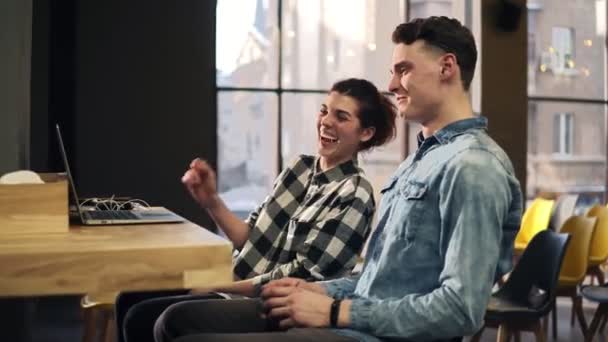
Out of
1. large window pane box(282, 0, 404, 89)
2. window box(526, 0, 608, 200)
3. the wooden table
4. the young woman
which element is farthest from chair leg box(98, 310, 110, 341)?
window box(526, 0, 608, 200)

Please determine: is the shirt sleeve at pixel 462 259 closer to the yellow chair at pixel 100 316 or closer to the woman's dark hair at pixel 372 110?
the woman's dark hair at pixel 372 110

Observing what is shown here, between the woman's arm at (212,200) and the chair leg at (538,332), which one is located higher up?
the woman's arm at (212,200)

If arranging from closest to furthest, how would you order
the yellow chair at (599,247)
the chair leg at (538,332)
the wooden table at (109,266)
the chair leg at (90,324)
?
the wooden table at (109,266) < the chair leg at (538,332) < the chair leg at (90,324) < the yellow chair at (599,247)

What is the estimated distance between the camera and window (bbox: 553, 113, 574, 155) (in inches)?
280

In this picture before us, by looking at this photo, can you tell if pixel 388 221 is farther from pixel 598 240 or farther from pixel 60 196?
pixel 598 240

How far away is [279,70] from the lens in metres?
6.13

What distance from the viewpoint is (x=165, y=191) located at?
218 inches

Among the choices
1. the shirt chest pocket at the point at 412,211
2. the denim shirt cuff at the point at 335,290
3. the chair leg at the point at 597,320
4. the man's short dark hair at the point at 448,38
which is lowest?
the chair leg at the point at 597,320

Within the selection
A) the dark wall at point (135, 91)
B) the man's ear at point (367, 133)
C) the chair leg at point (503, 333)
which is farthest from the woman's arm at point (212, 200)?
the dark wall at point (135, 91)

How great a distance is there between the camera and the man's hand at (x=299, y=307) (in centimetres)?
153

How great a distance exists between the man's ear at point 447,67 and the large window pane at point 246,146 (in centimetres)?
439

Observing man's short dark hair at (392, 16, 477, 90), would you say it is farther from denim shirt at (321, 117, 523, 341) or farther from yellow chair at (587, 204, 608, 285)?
yellow chair at (587, 204, 608, 285)

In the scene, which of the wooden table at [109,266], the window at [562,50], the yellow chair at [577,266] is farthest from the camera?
the window at [562,50]

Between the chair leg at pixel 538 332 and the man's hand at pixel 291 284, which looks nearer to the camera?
the man's hand at pixel 291 284
